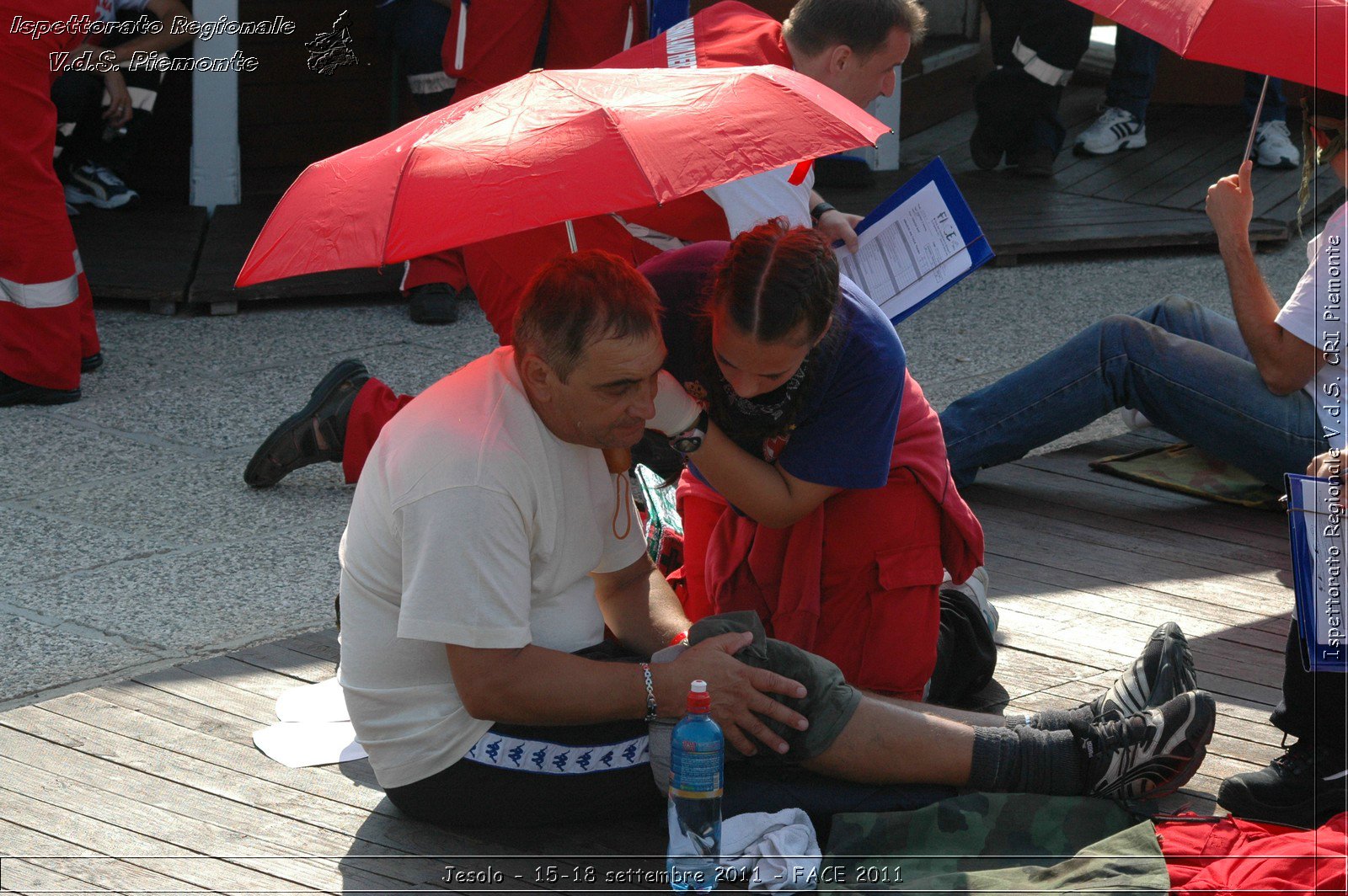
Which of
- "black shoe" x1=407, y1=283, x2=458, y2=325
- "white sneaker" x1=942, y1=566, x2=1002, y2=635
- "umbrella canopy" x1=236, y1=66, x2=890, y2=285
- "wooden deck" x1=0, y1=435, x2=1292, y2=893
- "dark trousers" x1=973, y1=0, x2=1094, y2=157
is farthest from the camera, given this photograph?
"dark trousers" x1=973, y1=0, x2=1094, y2=157

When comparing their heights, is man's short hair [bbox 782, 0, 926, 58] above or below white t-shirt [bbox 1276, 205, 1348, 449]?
above

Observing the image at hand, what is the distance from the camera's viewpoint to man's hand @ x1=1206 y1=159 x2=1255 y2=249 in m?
3.37

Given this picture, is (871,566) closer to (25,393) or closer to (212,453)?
(212,453)

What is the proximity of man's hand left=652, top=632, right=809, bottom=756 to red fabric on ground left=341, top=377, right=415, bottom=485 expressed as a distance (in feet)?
5.98

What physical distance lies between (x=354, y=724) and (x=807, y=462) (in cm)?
94

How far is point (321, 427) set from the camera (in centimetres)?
419

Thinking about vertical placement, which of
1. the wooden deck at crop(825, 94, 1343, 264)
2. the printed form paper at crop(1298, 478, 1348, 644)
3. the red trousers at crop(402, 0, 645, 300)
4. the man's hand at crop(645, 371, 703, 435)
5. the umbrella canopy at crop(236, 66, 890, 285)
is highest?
the umbrella canopy at crop(236, 66, 890, 285)

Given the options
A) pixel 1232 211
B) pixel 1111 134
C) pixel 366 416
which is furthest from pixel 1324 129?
pixel 1111 134

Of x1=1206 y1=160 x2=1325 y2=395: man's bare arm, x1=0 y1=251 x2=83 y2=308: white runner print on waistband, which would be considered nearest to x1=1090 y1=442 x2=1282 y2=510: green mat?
x1=1206 y1=160 x2=1325 y2=395: man's bare arm

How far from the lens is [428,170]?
94.3 inches

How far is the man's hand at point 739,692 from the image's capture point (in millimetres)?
2539

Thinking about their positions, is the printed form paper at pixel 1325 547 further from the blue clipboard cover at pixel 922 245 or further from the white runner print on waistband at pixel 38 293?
the white runner print on waistband at pixel 38 293

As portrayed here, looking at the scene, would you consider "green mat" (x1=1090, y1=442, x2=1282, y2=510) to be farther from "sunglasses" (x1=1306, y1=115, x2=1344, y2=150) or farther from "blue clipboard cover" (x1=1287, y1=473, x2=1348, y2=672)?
"blue clipboard cover" (x1=1287, y1=473, x2=1348, y2=672)

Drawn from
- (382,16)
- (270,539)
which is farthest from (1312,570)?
(382,16)
